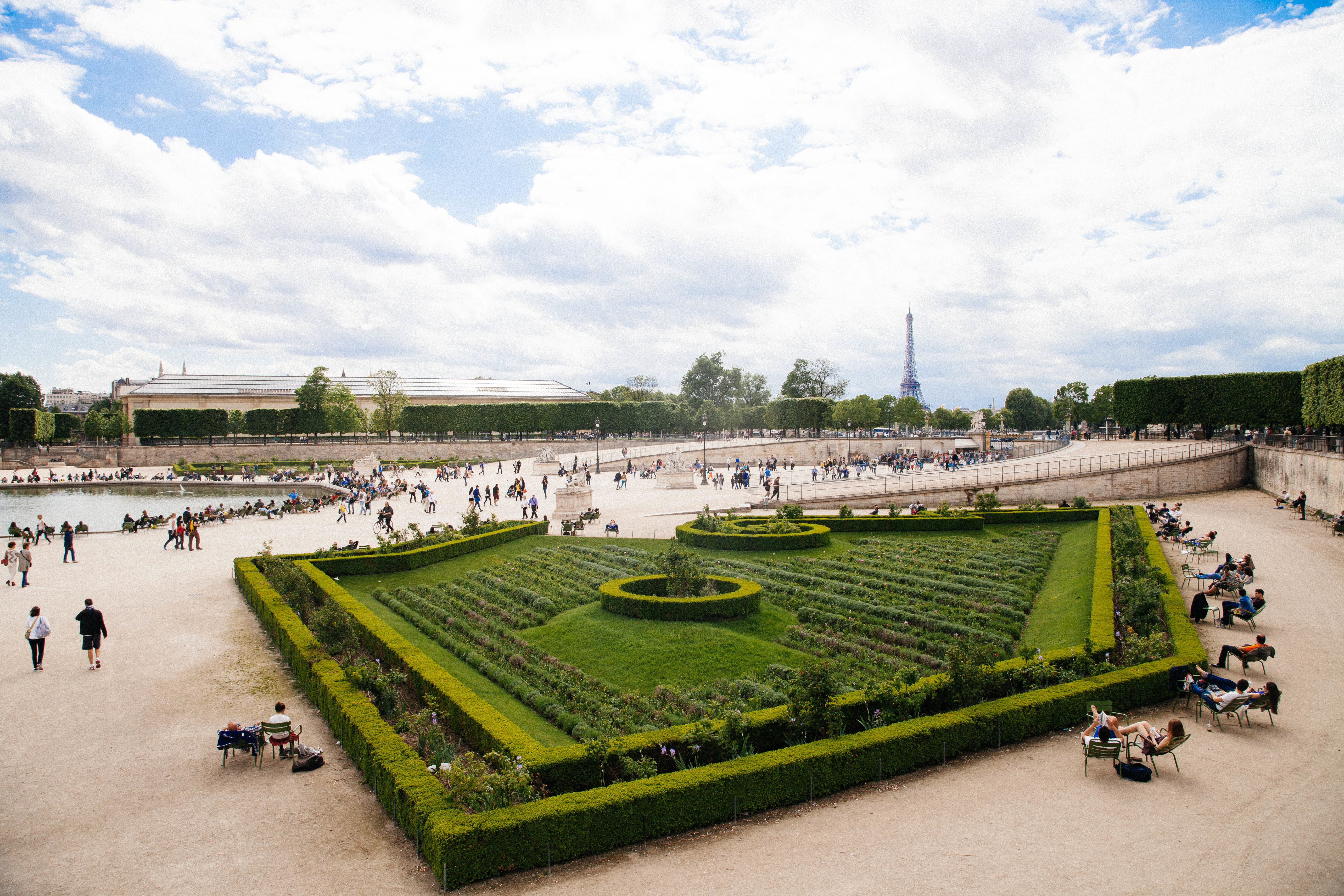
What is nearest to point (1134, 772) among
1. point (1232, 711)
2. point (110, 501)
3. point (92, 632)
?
point (1232, 711)

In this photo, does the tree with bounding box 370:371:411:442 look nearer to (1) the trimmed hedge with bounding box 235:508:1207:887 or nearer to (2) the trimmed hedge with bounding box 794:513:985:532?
(2) the trimmed hedge with bounding box 794:513:985:532

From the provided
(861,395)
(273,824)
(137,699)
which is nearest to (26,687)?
(137,699)

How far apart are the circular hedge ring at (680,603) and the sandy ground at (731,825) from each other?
570 centimetres

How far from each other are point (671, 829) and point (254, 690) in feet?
24.4

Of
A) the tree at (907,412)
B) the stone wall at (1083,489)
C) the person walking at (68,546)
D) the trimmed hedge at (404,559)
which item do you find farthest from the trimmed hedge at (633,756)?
the tree at (907,412)

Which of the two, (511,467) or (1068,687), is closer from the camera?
(1068,687)

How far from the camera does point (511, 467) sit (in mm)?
54688

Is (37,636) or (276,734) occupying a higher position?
(37,636)

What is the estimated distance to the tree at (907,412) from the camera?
8156 centimetres

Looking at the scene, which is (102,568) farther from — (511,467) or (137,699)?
(511,467)

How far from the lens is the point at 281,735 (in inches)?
352

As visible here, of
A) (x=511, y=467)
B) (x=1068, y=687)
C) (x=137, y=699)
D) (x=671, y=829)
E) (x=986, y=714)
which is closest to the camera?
(x=671, y=829)

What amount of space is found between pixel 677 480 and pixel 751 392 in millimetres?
67475

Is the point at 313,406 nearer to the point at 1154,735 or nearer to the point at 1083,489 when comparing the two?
the point at 1083,489
